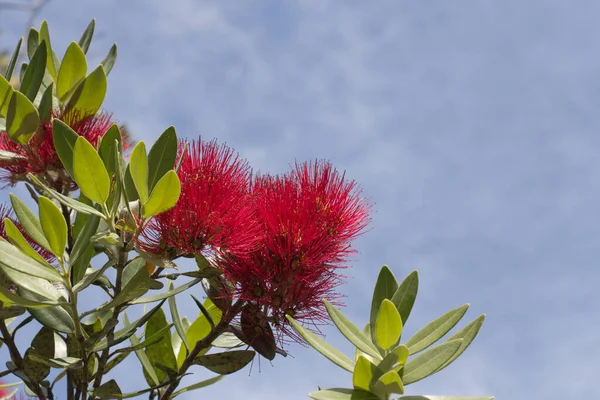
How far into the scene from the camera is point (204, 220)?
47.6 inches

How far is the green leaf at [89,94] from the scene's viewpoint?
4.55ft

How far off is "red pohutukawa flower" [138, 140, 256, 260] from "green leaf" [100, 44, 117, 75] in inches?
15.2

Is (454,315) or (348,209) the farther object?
(348,209)

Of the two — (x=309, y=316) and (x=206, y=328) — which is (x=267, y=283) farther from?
(x=206, y=328)

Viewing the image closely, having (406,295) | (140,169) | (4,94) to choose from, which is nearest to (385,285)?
(406,295)

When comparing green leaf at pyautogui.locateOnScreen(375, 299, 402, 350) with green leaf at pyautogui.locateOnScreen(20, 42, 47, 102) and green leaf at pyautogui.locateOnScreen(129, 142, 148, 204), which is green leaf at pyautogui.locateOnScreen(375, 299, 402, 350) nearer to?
green leaf at pyautogui.locateOnScreen(129, 142, 148, 204)

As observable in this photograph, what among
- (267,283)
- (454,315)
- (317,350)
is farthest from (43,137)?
(454,315)

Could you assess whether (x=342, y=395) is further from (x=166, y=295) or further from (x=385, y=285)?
(x=166, y=295)

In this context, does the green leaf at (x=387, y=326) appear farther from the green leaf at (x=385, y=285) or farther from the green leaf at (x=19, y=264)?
the green leaf at (x=19, y=264)

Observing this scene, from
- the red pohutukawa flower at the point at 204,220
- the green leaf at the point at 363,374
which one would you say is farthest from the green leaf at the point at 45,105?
the green leaf at the point at 363,374

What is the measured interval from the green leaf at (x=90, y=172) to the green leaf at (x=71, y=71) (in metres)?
0.33

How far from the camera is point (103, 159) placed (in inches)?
48.2

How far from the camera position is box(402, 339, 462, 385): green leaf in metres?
1.06

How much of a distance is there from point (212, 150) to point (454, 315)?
0.50m
